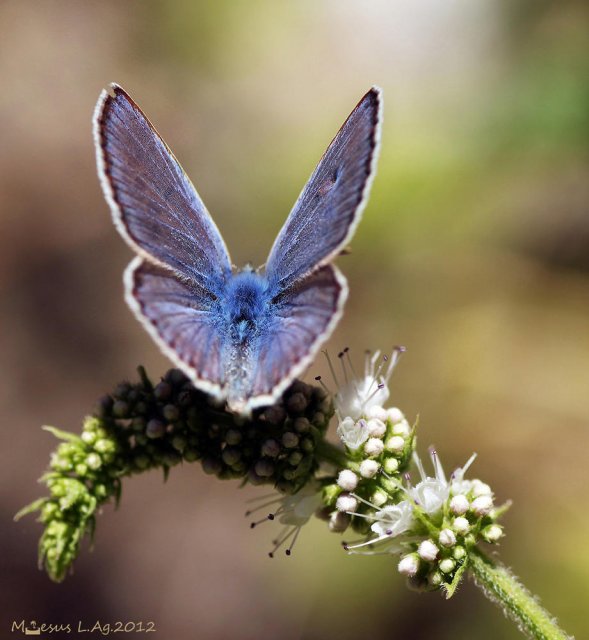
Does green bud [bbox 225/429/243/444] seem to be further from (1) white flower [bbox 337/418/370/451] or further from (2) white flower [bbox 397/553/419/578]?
(2) white flower [bbox 397/553/419/578]

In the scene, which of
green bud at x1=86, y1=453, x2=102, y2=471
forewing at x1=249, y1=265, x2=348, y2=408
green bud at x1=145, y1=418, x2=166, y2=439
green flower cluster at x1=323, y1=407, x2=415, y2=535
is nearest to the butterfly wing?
forewing at x1=249, y1=265, x2=348, y2=408

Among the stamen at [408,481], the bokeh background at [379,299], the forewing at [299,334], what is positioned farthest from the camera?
the bokeh background at [379,299]

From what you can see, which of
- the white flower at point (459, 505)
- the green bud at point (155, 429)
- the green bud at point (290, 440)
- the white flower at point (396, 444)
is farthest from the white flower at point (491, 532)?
the green bud at point (155, 429)

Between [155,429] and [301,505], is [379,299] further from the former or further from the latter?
[155,429]

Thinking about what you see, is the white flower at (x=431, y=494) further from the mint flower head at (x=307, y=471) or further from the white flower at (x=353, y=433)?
the white flower at (x=353, y=433)

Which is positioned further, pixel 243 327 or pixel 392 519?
pixel 243 327

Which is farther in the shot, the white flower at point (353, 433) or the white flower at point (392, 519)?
the white flower at point (353, 433)

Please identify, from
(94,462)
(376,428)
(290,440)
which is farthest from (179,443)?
(376,428)
